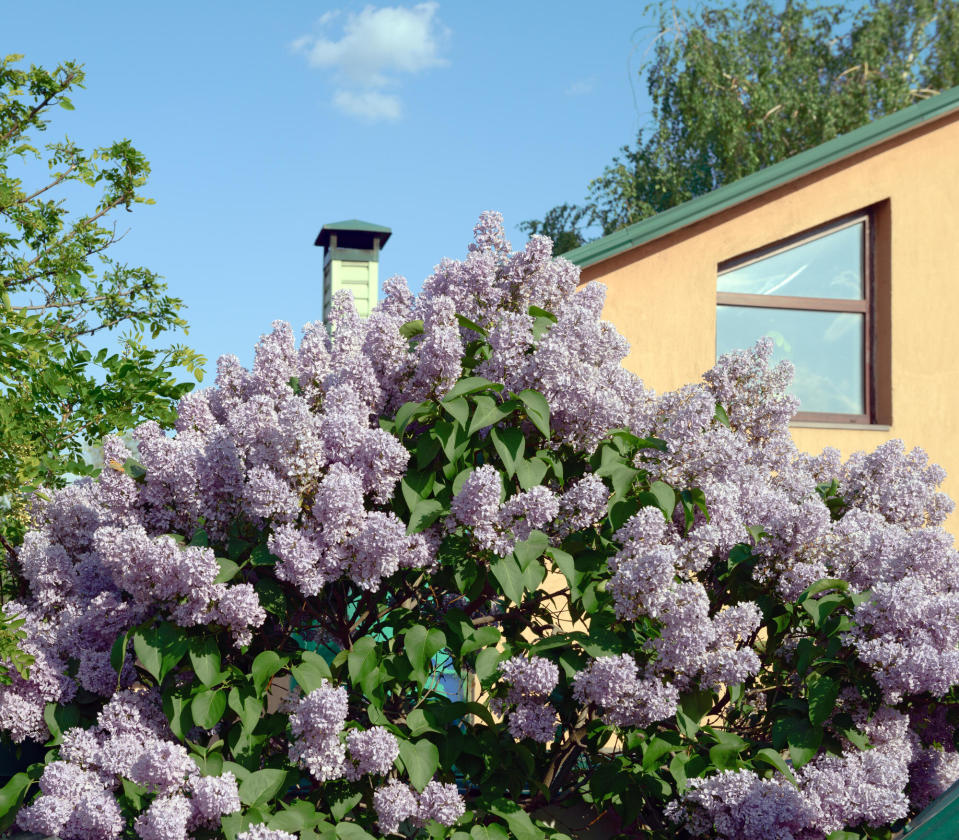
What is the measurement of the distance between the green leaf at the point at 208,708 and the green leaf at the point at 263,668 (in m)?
0.14

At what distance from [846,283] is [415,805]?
738 centimetres

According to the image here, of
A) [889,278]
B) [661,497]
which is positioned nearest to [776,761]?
[661,497]

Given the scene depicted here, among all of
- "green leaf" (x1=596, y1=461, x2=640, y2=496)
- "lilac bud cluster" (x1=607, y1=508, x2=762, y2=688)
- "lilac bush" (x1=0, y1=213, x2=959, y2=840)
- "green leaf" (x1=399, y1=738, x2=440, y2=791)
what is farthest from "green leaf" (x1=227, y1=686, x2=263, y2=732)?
"green leaf" (x1=596, y1=461, x2=640, y2=496)

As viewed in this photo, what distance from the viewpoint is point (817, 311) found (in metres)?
9.23

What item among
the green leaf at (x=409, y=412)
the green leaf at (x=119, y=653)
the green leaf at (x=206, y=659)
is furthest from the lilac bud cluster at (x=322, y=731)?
the green leaf at (x=409, y=412)

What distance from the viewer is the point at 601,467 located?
3875mm

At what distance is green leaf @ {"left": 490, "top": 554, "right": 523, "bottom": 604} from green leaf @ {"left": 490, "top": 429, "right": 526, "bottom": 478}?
1.08 feet

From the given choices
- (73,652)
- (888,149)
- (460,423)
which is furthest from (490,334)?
(888,149)

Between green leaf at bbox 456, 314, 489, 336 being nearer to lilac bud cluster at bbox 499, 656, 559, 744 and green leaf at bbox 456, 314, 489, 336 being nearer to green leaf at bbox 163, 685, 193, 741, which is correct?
lilac bud cluster at bbox 499, 656, 559, 744

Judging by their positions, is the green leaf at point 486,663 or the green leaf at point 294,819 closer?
the green leaf at point 294,819

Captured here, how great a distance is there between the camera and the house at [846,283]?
8539mm

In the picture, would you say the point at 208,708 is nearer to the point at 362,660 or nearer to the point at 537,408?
the point at 362,660

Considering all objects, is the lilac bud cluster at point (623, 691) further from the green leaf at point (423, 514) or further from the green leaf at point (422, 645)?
the green leaf at point (423, 514)

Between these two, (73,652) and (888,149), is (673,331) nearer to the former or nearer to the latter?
(888,149)
